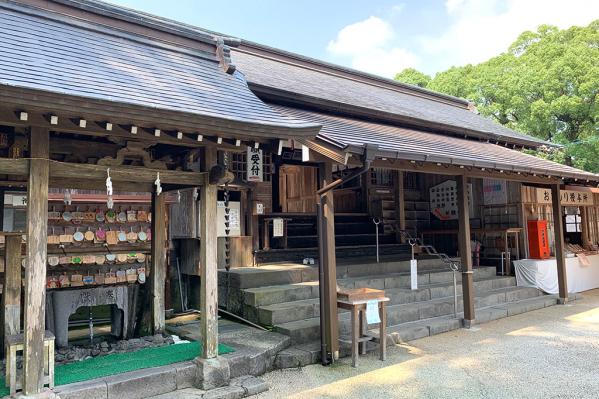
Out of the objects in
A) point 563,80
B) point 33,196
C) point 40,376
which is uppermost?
point 563,80

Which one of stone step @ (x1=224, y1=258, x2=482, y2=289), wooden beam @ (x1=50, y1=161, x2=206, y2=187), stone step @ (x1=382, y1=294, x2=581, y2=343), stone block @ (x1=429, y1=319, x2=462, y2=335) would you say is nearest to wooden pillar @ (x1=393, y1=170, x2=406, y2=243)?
stone step @ (x1=224, y1=258, x2=482, y2=289)

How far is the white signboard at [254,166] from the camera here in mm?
8977

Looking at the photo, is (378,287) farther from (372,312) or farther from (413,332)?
(372,312)

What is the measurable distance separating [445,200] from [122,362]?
1000 cm

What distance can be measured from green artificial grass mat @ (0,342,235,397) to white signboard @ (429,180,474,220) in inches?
344

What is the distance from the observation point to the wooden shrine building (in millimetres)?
4184

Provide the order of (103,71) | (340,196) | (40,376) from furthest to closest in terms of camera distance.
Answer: (340,196), (103,71), (40,376)

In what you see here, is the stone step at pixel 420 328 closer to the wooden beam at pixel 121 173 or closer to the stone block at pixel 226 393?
the stone block at pixel 226 393

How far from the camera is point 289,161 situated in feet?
34.2

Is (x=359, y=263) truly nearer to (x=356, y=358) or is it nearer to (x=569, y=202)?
(x=356, y=358)

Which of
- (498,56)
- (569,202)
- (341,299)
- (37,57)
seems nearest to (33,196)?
(37,57)

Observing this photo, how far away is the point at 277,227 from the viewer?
373 inches

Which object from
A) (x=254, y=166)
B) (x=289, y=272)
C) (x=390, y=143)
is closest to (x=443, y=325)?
(x=289, y=272)

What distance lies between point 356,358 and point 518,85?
53.8ft
